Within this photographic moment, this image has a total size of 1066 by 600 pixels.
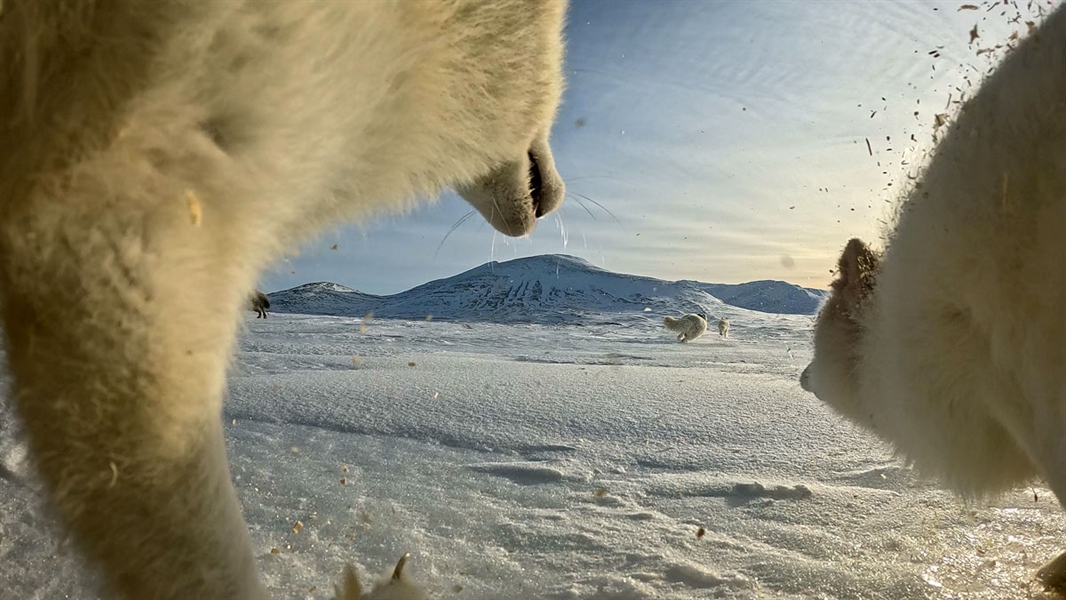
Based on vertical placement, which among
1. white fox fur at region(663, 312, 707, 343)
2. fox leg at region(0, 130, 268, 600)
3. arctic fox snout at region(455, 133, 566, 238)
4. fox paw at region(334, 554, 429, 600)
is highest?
arctic fox snout at region(455, 133, 566, 238)

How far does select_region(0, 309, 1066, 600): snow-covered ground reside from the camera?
1750 millimetres

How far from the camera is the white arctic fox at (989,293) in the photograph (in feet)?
3.21

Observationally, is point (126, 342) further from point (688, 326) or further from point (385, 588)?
point (688, 326)

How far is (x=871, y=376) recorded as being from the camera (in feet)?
5.54

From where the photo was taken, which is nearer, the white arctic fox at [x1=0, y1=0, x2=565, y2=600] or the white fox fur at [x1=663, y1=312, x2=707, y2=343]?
the white arctic fox at [x1=0, y1=0, x2=565, y2=600]

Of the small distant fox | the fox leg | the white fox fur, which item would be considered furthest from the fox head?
the white fox fur

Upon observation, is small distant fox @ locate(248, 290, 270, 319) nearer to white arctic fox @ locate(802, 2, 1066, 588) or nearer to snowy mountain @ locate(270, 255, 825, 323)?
white arctic fox @ locate(802, 2, 1066, 588)

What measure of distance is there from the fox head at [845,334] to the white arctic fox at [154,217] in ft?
4.53

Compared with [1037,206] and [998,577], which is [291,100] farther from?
[998,577]

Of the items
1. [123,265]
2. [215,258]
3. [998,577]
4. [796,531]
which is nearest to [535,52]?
[215,258]

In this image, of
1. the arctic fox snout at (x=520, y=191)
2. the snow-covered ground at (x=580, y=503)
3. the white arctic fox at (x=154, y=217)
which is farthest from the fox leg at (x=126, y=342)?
the arctic fox snout at (x=520, y=191)

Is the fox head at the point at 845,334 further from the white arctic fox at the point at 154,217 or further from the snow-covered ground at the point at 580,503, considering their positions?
the white arctic fox at the point at 154,217

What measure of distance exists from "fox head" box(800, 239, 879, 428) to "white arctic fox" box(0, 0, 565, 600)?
1.38 m

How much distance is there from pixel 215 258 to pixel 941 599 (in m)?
1.86
